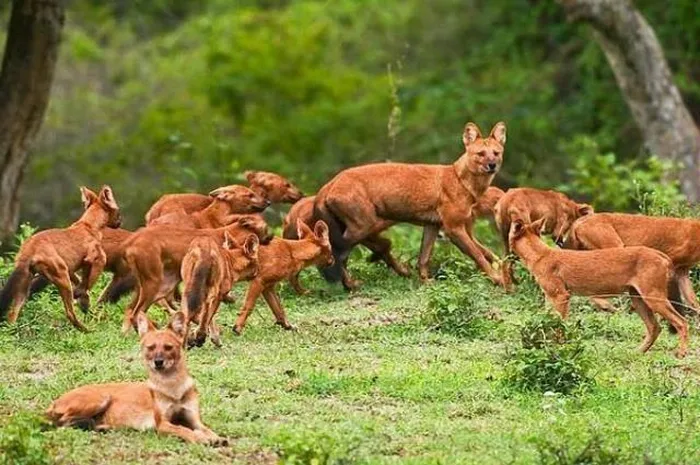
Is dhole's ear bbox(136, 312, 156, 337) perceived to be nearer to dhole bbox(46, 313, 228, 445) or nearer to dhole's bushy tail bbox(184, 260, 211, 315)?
dhole bbox(46, 313, 228, 445)

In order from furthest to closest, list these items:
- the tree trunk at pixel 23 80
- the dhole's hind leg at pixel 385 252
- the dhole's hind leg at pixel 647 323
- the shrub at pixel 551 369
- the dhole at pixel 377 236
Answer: the tree trunk at pixel 23 80
the dhole's hind leg at pixel 385 252
the dhole at pixel 377 236
the dhole's hind leg at pixel 647 323
the shrub at pixel 551 369

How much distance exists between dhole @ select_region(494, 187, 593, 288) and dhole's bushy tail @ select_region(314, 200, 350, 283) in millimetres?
1209

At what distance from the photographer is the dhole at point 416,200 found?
49.6 feet

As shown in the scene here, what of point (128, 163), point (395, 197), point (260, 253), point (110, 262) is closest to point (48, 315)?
point (110, 262)

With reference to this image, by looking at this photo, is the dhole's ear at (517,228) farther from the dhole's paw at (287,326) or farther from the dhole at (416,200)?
the dhole's paw at (287,326)

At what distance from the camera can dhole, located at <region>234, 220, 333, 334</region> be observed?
13.4 meters

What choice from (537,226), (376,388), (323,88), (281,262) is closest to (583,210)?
(537,226)

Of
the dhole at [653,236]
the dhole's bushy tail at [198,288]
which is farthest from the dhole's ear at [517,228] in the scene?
the dhole's bushy tail at [198,288]

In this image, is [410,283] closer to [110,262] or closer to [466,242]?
[466,242]

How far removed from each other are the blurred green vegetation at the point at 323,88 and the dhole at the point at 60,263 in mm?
11003

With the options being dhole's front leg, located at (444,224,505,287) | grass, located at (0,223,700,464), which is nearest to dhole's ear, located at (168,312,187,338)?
grass, located at (0,223,700,464)

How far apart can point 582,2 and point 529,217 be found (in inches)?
267

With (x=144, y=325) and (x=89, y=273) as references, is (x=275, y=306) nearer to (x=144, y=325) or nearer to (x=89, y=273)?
(x=89, y=273)

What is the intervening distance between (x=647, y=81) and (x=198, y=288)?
403 inches
